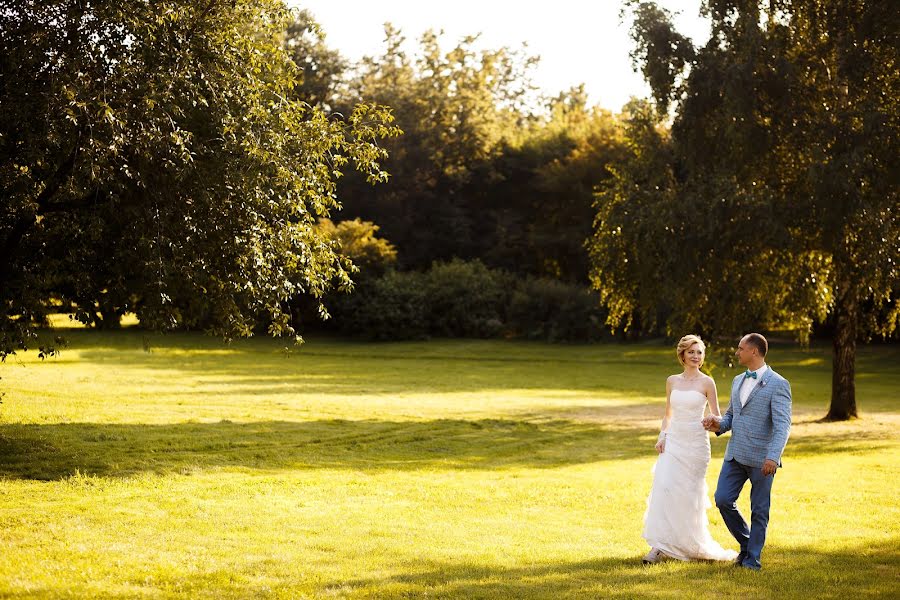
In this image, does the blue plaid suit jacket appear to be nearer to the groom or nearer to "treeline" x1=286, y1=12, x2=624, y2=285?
the groom

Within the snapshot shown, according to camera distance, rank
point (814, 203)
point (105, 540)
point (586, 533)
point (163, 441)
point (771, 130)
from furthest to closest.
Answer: point (771, 130) < point (814, 203) < point (163, 441) < point (586, 533) < point (105, 540)

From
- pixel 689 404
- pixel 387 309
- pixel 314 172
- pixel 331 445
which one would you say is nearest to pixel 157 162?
pixel 314 172

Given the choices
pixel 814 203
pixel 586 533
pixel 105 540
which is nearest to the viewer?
pixel 105 540

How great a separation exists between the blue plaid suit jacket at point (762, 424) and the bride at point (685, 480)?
0.36 metres

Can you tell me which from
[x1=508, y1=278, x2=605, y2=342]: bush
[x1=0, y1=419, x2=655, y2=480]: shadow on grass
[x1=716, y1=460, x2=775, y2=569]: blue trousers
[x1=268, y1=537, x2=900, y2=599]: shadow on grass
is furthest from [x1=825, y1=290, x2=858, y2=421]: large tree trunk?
[x1=508, y1=278, x2=605, y2=342]: bush

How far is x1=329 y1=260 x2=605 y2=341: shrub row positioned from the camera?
46.2 metres

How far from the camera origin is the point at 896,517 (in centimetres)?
1173

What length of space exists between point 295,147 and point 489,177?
44244mm

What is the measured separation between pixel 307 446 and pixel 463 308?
3074cm

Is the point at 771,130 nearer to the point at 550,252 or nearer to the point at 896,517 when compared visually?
the point at 896,517

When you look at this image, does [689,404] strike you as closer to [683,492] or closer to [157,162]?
[683,492]

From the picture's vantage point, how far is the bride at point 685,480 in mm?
8773

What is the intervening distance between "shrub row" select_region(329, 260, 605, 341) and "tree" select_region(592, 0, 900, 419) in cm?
2325

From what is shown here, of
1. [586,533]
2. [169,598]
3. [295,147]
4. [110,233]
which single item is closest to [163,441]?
[110,233]
